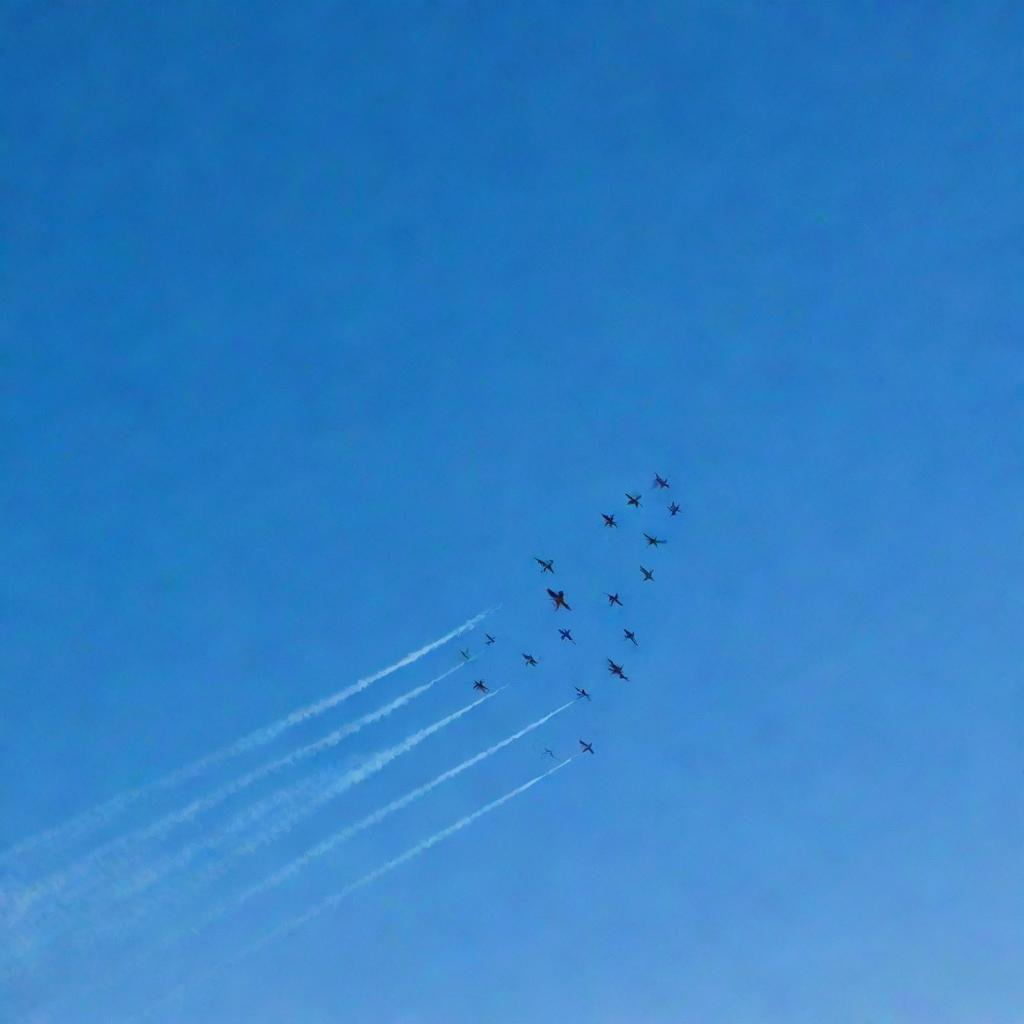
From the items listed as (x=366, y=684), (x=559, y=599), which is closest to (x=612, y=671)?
(x=559, y=599)

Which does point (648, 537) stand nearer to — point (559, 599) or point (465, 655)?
point (559, 599)

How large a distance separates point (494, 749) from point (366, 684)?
15.0m

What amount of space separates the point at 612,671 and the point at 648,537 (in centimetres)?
1408

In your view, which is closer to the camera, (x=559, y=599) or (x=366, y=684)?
(x=366, y=684)

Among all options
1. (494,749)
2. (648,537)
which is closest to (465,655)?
(494,749)

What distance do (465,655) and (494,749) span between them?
988 centimetres

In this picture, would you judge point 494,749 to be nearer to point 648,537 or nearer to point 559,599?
point 559,599

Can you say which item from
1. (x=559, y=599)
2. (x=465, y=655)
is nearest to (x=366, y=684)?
(x=465, y=655)

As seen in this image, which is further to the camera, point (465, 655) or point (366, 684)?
point (465, 655)

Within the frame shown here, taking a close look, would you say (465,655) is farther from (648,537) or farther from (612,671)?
(648,537)

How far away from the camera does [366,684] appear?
102750mm

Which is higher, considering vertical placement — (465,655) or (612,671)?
(465,655)

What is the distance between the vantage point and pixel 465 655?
113062 millimetres

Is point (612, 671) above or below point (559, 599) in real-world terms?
below
